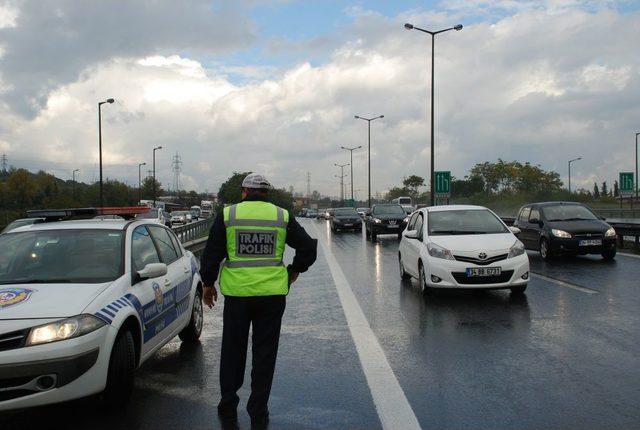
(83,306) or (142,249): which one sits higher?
(142,249)

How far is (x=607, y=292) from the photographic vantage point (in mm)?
10422

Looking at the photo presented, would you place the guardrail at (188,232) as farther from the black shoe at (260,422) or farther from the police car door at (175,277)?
the black shoe at (260,422)

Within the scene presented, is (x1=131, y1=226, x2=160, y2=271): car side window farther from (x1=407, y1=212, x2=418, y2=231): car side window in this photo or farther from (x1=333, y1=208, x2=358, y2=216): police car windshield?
(x1=333, y1=208, x2=358, y2=216): police car windshield

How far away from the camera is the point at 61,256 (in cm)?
563

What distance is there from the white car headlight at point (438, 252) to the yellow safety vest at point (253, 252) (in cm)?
601

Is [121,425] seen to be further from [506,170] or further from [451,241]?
[506,170]

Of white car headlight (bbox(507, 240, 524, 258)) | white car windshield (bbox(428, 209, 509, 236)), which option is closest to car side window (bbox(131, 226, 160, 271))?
white car headlight (bbox(507, 240, 524, 258))

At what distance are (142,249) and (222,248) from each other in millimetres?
1756

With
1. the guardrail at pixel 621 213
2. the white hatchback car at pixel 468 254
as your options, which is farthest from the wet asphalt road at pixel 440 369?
the guardrail at pixel 621 213

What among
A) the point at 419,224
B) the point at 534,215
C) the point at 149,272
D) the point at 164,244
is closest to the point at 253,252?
the point at 149,272

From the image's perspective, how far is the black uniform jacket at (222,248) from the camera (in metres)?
4.66

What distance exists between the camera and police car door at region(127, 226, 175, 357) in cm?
533

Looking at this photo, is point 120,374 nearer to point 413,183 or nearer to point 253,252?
point 253,252

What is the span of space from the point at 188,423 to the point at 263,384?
0.57 meters
